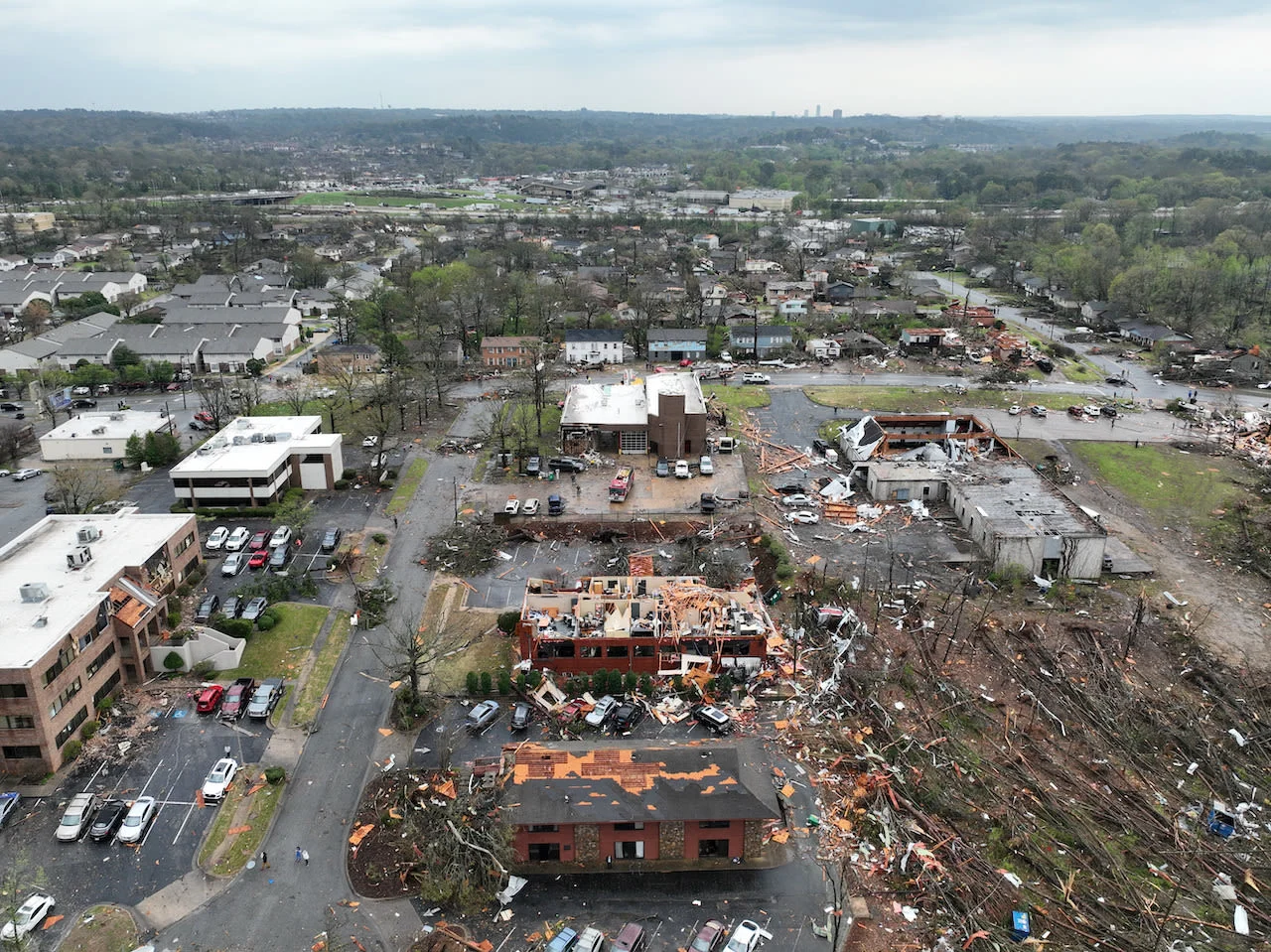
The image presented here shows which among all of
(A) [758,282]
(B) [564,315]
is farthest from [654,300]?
(A) [758,282]

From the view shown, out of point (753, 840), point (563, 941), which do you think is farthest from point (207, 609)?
point (753, 840)

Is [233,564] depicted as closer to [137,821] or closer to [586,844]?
[137,821]

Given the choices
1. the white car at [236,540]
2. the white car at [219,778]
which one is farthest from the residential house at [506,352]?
the white car at [219,778]

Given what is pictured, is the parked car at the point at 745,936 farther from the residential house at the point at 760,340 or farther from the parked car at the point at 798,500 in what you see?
the residential house at the point at 760,340

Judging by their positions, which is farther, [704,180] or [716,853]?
[704,180]

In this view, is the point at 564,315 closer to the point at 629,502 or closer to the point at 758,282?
the point at 758,282
